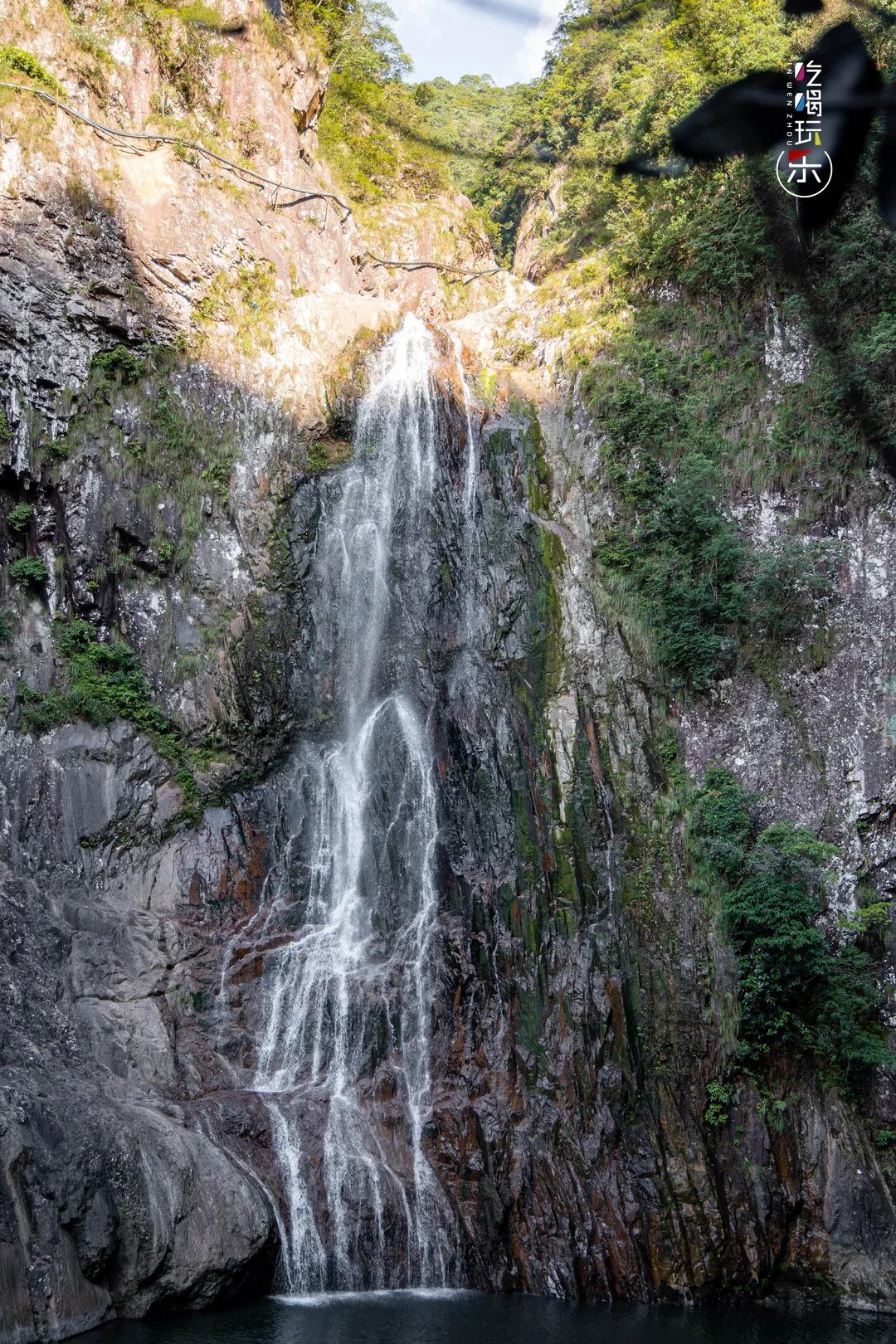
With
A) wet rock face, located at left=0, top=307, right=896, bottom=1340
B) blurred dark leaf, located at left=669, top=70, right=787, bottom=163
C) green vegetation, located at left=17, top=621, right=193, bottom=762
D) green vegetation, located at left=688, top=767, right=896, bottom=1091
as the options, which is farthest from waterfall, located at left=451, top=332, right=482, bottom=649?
blurred dark leaf, located at left=669, top=70, right=787, bottom=163

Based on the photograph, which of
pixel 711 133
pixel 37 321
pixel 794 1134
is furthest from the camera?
pixel 37 321

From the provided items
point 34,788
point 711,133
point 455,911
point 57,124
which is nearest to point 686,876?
point 455,911

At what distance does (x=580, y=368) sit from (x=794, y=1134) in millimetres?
13690

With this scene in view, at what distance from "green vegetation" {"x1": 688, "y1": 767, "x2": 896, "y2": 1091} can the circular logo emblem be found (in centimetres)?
1172

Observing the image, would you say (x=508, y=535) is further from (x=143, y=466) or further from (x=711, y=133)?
(x=711, y=133)

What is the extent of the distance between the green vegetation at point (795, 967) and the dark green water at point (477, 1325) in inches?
91.5

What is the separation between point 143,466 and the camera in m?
16.8

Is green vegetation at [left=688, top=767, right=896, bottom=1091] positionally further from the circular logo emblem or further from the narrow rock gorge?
the circular logo emblem

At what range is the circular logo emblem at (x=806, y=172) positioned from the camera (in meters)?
1.94

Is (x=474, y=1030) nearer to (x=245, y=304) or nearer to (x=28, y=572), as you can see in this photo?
(x=28, y=572)

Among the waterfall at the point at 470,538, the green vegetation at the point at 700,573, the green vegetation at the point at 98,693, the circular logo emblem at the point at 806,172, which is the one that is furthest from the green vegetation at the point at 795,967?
the circular logo emblem at the point at 806,172

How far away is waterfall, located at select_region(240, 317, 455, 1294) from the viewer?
11.7m

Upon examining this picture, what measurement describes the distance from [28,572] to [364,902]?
7384 mm

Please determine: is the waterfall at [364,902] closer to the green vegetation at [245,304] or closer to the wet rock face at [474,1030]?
the wet rock face at [474,1030]
